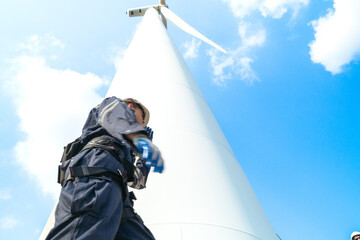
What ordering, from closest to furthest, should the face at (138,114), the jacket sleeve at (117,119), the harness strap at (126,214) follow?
1. the jacket sleeve at (117,119)
2. the harness strap at (126,214)
3. the face at (138,114)

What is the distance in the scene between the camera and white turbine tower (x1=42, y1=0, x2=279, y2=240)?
3.17 m

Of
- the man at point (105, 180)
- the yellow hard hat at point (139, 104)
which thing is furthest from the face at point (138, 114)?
the man at point (105, 180)

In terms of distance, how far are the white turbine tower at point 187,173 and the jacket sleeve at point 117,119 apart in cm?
160

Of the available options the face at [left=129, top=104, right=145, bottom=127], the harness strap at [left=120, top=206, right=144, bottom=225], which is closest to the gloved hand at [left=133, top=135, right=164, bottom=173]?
the harness strap at [left=120, top=206, right=144, bottom=225]

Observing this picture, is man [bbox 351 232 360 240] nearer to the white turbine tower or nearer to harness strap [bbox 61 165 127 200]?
the white turbine tower

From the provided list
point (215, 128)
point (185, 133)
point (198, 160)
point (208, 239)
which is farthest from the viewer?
point (215, 128)

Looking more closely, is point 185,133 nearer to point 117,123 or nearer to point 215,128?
point 215,128

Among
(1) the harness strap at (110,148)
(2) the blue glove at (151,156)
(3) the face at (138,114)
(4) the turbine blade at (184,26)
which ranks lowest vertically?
(2) the blue glove at (151,156)

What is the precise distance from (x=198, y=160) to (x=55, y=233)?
2.34m

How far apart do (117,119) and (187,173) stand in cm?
189

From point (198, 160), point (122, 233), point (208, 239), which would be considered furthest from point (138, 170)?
point (198, 160)

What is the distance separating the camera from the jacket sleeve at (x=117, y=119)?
1862 mm

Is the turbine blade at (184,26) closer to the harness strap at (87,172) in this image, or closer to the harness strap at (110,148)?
the harness strap at (110,148)

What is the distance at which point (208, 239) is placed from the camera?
9.86ft
